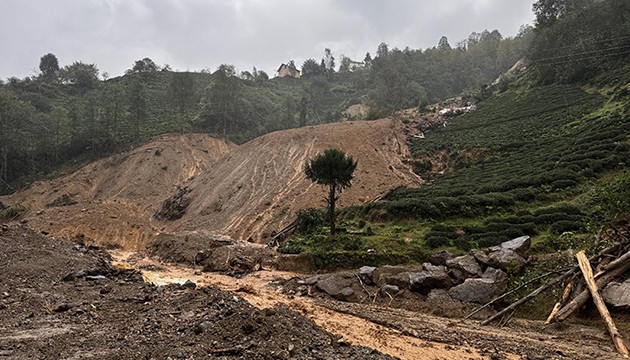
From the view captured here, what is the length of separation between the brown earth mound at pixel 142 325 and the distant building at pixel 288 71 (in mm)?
134787

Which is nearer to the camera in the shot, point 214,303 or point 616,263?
point 214,303

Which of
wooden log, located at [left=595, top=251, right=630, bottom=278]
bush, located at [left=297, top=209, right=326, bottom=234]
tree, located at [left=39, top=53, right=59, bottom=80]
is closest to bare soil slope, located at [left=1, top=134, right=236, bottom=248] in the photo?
bush, located at [left=297, top=209, right=326, bottom=234]

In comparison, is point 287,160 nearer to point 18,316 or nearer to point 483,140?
point 483,140

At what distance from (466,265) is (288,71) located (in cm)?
13390

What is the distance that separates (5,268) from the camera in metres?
14.6

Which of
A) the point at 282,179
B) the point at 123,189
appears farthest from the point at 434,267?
the point at 123,189

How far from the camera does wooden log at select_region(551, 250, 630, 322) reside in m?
12.6

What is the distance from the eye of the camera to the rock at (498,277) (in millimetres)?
15609

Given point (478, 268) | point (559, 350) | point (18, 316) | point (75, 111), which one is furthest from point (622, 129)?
point (75, 111)

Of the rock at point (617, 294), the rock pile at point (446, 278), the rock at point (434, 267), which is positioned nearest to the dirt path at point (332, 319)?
the rock pile at point (446, 278)

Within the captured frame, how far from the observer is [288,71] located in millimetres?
143500

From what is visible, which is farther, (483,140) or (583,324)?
(483,140)

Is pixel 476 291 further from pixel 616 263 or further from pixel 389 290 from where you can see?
pixel 616 263

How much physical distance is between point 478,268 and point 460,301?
2.13 meters
